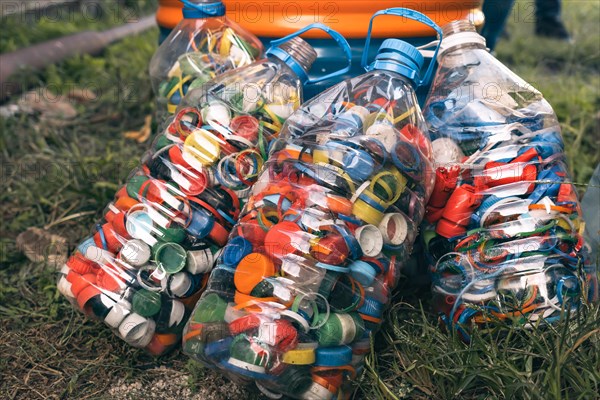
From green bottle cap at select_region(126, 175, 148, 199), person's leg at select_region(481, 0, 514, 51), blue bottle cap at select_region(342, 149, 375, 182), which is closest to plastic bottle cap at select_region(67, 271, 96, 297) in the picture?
green bottle cap at select_region(126, 175, 148, 199)

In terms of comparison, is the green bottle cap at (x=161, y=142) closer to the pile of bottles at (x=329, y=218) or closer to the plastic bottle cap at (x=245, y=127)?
the pile of bottles at (x=329, y=218)

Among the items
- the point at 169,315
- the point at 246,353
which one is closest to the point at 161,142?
the point at 169,315

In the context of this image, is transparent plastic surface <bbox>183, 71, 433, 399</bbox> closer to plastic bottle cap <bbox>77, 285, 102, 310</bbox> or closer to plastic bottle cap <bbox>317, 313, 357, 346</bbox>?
plastic bottle cap <bbox>317, 313, 357, 346</bbox>

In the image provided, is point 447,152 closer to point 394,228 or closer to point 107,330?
point 394,228

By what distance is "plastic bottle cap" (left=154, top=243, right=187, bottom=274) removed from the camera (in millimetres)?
1601

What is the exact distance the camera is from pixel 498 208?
158cm

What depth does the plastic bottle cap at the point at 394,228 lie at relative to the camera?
1.53 m

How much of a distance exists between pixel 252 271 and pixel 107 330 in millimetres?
575

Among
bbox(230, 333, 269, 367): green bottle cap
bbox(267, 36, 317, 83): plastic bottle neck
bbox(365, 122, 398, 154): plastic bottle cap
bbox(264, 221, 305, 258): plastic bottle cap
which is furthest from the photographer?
bbox(267, 36, 317, 83): plastic bottle neck

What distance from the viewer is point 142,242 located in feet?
5.34

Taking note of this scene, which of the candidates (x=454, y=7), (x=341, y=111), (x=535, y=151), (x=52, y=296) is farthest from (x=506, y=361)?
(x=52, y=296)

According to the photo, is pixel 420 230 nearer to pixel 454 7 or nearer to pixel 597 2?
pixel 454 7

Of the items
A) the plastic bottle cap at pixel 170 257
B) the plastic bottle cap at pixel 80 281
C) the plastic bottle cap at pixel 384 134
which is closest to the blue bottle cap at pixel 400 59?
the plastic bottle cap at pixel 384 134

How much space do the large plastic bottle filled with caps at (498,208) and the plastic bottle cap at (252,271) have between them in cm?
46
